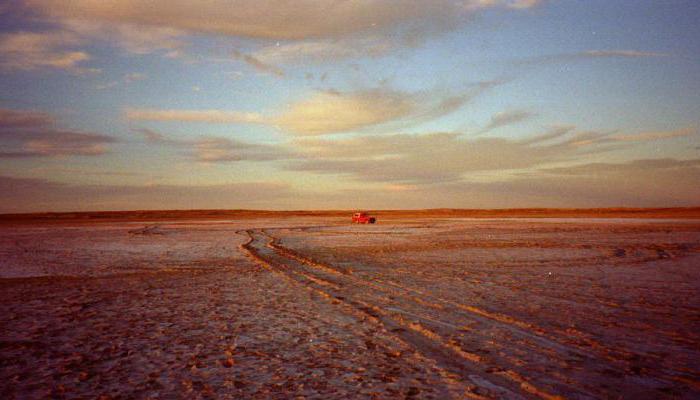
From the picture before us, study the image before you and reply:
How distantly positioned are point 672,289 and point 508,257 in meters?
7.13

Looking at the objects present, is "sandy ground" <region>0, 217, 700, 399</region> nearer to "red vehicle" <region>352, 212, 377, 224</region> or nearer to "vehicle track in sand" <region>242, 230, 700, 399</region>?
"vehicle track in sand" <region>242, 230, 700, 399</region>

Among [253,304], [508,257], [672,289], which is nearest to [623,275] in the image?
[672,289]

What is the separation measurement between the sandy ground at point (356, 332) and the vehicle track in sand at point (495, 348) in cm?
3

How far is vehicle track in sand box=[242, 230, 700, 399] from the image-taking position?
502 cm

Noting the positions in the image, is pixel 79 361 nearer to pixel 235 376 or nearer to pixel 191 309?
pixel 235 376

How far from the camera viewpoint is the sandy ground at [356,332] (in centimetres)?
516

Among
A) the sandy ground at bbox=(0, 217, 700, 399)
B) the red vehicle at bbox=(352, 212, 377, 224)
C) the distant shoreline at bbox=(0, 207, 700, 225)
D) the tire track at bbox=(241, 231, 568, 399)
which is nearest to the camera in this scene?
the tire track at bbox=(241, 231, 568, 399)

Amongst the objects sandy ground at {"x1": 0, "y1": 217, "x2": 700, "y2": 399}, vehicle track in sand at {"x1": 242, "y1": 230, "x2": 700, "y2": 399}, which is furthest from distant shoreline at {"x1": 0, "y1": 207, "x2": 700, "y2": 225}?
vehicle track in sand at {"x1": 242, "y1": 230, "x2": 700, "y2": 399}

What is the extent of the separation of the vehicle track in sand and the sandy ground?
0.03m

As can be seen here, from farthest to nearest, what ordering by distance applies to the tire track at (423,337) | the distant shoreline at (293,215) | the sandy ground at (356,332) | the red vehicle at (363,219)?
the distant shoreline at (293,215) → the red vehicle at (363,219) → the sandy ground at (356,332) → the tire track at (423,337)

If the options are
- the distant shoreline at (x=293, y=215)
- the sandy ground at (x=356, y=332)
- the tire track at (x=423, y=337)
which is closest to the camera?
the tire track at (x=423, y=337)

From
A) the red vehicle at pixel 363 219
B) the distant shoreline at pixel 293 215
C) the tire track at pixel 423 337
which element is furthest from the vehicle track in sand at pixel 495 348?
the distant shoreline at pixel 293 215

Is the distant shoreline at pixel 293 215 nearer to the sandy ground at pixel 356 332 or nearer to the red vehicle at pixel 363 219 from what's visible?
the red vehicle at pixel 363 219

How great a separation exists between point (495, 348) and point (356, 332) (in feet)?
7.06
